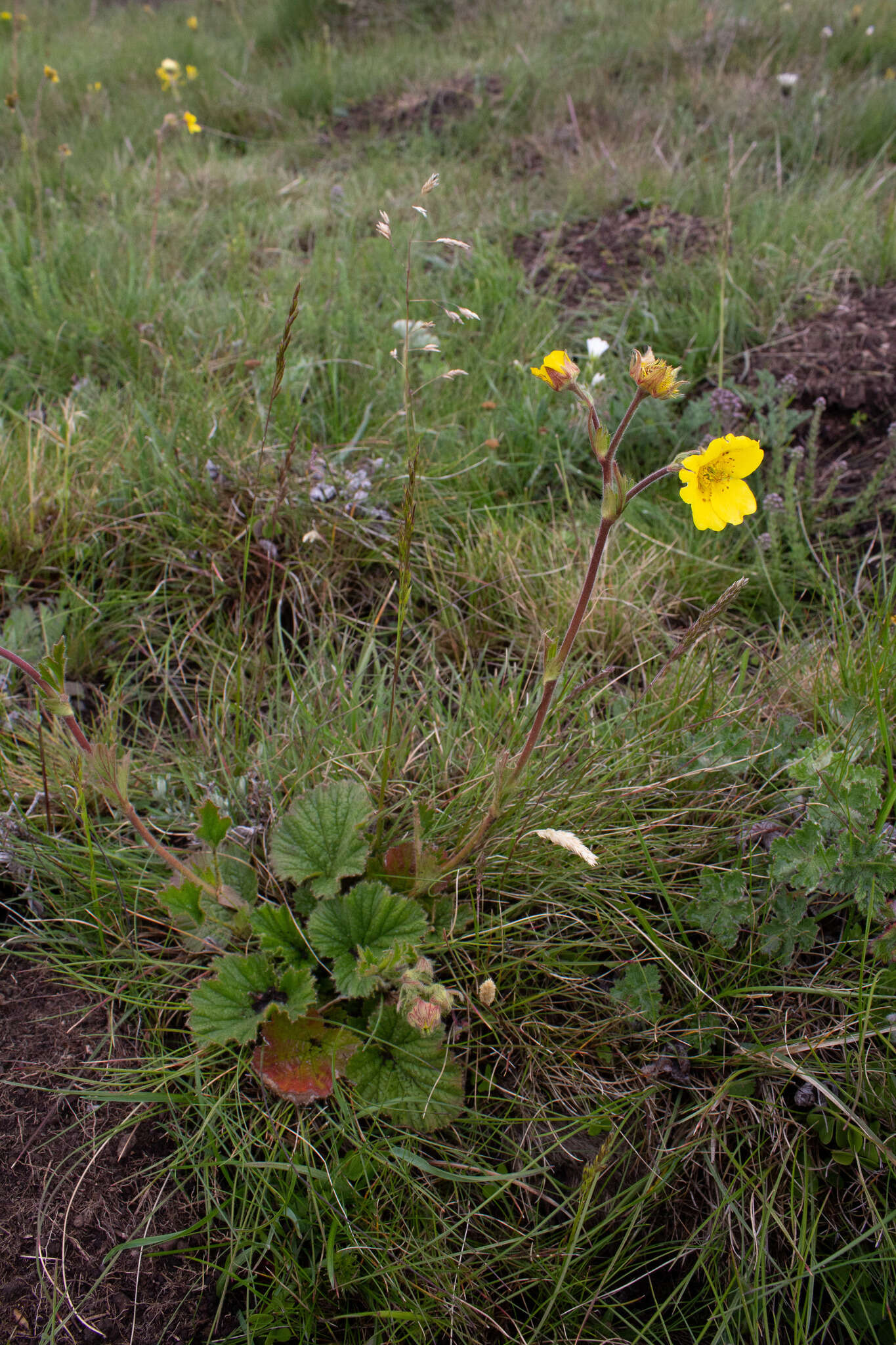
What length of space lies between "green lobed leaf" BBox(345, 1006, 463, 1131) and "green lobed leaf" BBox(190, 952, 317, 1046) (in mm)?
113

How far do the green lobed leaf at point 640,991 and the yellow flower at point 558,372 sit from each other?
2.80ft

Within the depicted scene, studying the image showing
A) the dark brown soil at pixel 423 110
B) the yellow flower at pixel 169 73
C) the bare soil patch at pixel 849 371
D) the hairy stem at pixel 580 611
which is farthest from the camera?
the dark brown soil at pixel 423 110

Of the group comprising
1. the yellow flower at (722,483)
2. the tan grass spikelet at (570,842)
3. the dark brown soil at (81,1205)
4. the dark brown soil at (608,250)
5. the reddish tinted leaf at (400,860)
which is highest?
the yellow flower at (722,483)

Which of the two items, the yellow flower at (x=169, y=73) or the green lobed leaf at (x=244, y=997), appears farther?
the yellow flower at (x=169, y=73)

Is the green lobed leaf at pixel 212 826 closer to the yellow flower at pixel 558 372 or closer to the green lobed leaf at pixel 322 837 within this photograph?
the green lobed leaf at pixel 322 837

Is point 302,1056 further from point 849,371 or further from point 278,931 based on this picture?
point 849,371

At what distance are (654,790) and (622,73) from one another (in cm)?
466

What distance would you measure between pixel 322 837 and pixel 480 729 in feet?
1.26

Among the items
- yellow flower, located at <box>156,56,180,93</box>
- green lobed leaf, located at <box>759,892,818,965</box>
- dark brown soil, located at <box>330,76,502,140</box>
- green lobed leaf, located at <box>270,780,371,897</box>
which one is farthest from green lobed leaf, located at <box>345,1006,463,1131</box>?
dark brown soil, located at <box>330,76,502,140</box>

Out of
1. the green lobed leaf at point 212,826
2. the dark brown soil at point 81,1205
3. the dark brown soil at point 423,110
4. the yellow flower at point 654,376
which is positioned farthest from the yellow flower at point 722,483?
the dark brown soil at point 423,110

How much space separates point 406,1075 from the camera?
1.15 metres

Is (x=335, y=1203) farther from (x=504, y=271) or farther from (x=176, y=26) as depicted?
(x=176, y=26)

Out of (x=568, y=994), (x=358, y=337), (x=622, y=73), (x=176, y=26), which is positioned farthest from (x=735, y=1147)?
(x=176, y=26)

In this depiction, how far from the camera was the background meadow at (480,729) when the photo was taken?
1057 mm
